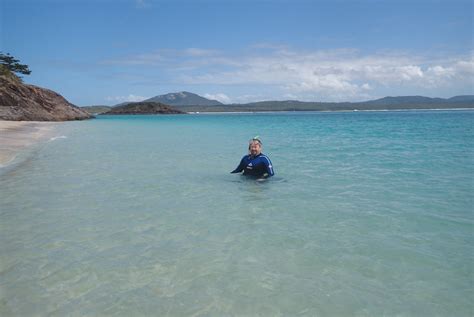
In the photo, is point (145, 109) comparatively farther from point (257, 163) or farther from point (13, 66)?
point (257, 163)

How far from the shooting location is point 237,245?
20.5 feet

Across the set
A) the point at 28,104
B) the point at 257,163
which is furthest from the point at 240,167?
the point at 28,104

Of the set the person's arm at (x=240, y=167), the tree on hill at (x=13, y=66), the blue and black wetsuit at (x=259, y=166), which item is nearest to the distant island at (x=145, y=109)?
the tree on hill at (x=13, y=66)

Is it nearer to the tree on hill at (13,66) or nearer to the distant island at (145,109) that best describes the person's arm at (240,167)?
the tree on hill at (13,66)

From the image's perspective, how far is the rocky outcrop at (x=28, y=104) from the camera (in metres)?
50.4

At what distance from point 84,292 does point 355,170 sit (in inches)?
436

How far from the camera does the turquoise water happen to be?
14.6ft

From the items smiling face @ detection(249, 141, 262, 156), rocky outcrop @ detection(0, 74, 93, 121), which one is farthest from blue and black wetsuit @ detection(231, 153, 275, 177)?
rocky outcrop @ detection(0, 74, 93, 121)

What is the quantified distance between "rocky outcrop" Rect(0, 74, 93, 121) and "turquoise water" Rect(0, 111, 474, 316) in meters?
44.2

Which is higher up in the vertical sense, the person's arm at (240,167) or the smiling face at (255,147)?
the smiling face at (255,147)

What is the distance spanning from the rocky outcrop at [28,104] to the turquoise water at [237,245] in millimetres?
44197

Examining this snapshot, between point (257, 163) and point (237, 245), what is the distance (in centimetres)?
565

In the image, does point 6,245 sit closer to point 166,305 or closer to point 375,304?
point 166,305

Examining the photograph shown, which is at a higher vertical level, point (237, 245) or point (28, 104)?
point (28, 104)
